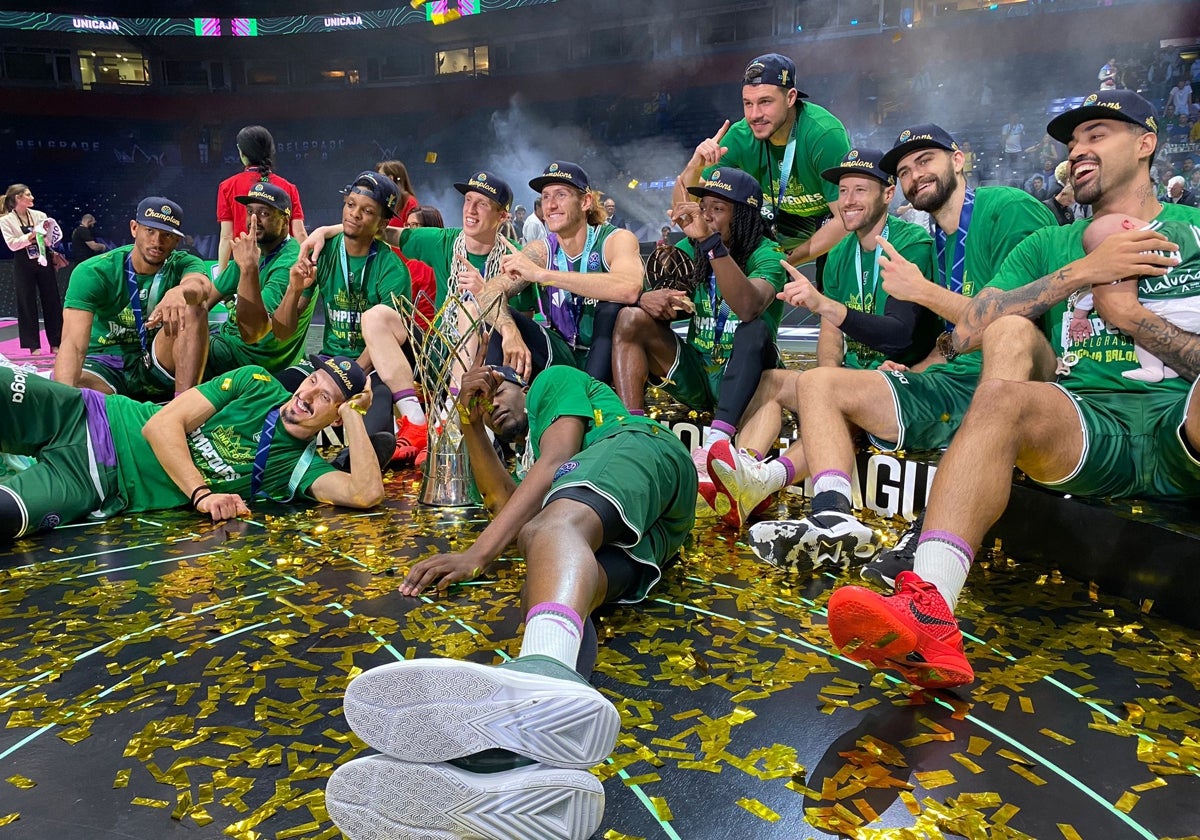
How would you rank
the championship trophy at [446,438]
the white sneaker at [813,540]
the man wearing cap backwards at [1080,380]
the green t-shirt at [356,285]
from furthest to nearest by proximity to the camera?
the green t-shirt at [356,285] → the championship trophy at [446,438] → the white sneaker at [813,540] → the man wearing cap backwards at [1080,380]

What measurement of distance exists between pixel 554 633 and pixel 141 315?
3919 mm

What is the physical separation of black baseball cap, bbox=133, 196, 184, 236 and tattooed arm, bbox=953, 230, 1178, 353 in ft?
12.0

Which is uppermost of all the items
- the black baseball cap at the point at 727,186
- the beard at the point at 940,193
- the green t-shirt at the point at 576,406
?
the black baseball cap at the point at 727,186

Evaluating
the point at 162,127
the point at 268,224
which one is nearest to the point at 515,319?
the point at 268,224

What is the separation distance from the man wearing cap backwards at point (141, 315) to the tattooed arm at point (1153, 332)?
3890 mm

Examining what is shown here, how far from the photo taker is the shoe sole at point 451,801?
4.36 feet

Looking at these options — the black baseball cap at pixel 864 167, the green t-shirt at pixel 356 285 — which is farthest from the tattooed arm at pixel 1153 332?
the green t-shirt at pixel 356 285

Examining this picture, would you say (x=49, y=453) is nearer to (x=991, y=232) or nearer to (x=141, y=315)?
(x=141, y=315)

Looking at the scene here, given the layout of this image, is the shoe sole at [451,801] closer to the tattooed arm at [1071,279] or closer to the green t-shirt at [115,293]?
the tattooed arm at [1071,279]

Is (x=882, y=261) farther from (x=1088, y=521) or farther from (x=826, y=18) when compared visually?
(x=826, y=18)

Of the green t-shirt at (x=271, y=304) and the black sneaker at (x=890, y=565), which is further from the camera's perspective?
the green t-shirt at (x=271, y=304)

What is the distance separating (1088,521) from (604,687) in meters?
1.57

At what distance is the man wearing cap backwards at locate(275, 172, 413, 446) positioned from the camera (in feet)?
15.1

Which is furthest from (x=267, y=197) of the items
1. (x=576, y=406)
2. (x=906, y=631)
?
(x=906, y=631)
